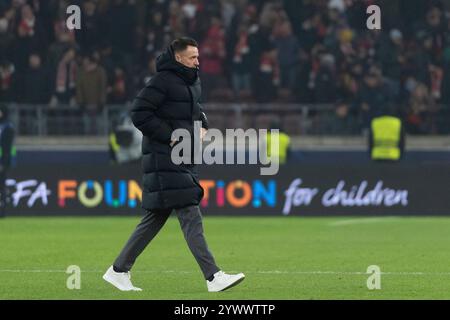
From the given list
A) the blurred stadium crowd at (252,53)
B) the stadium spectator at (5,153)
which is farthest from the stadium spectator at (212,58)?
the stadium spectator at (5,153)

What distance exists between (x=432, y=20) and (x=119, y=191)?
23.3 ft

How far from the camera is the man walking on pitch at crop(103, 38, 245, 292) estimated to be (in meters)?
11.8

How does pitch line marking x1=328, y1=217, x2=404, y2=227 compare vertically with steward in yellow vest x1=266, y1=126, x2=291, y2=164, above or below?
below

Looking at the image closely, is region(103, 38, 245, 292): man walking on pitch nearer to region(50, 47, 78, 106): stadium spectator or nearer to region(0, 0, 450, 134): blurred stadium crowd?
region(0, 0, 450, 134): blurred stadium crowd

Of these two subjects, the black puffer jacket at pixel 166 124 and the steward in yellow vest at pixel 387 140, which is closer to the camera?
the black puffer jacket at pixel 166 124

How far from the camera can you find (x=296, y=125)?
2628cm

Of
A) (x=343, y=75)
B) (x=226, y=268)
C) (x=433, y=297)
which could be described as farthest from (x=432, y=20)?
(x=433, y=297)

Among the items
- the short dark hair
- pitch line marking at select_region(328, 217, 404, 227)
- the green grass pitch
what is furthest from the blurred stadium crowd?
the short dark hair

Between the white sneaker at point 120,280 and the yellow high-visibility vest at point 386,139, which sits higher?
the yellow high-visibility vest at point 386,139

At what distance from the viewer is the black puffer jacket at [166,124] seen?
464 inches

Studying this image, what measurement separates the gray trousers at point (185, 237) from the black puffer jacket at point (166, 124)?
123 millimetres

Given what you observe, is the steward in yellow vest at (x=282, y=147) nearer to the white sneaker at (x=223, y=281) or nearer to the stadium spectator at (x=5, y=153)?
the stadium spectator at (x=5, y=153)

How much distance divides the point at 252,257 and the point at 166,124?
469cm

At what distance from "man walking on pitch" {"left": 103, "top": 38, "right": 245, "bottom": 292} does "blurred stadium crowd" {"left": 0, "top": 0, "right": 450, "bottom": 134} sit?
47.2ft
